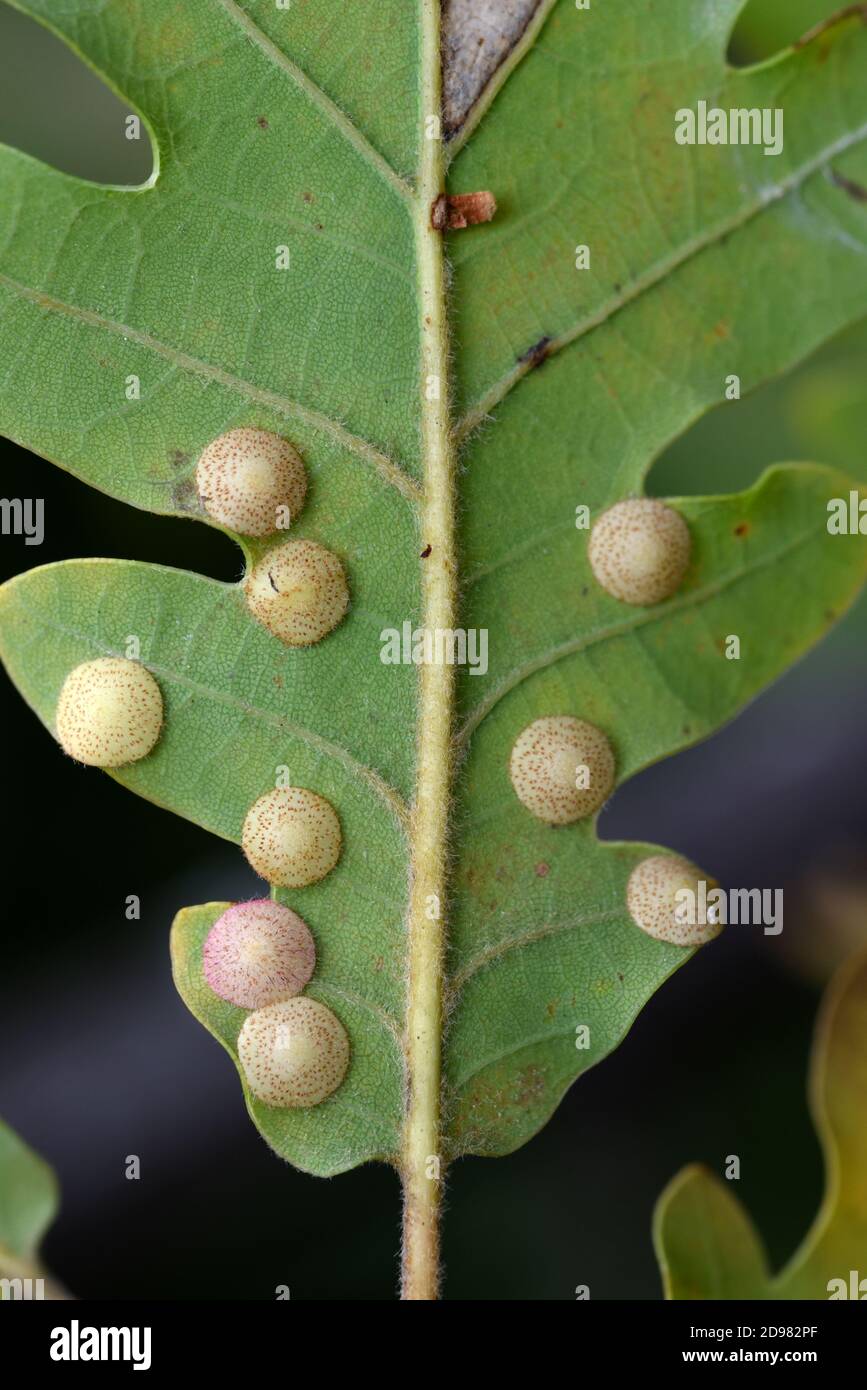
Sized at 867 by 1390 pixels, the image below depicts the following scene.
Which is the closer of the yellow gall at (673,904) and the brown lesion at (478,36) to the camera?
the brown lesion at (478,36)

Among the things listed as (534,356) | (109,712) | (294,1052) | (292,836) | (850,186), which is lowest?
(294,1052)

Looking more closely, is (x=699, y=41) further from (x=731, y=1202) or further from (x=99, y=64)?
(x=731, y=1202)

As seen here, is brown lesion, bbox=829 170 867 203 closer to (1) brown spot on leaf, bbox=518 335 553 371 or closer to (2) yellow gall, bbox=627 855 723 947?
(1) brown spot on leaf, bbox=518 335 553 371

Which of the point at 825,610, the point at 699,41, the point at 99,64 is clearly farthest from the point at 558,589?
the point at 99,64

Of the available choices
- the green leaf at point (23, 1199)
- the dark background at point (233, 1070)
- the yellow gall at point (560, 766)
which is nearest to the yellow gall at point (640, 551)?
the yellow gall at point (560, 766)

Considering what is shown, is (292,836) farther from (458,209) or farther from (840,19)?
(840,19)

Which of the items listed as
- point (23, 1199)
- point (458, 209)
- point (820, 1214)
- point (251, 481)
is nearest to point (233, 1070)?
point (23, 1199)

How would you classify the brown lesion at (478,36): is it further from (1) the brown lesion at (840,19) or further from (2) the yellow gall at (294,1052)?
(2) the yellow gall at (294,1052)
